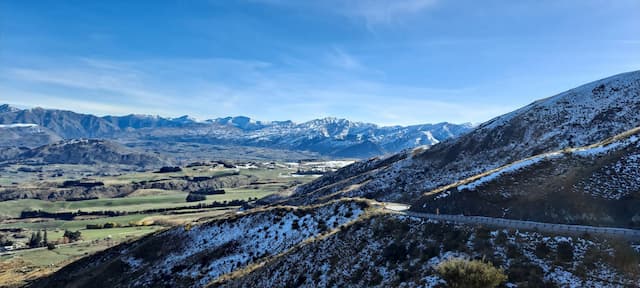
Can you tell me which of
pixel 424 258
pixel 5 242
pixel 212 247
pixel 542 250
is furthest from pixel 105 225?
pixel 542 250

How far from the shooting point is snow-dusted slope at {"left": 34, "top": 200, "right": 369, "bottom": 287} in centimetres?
5003

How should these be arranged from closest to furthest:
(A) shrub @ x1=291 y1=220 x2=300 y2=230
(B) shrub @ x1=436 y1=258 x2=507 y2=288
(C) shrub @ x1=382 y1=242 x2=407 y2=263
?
(B) shrub @ x1=436 y1=258 x2=507 y2=288, (C) shrub @ x1=382 y1=242 x2=407 y2=263, (A) shrub @ x1=291 y1=220 x2=300 y2=230

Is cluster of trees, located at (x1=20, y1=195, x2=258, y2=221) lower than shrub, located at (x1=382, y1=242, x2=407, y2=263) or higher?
lower

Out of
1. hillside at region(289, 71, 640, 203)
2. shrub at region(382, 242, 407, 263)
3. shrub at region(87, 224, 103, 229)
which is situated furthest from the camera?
shrub at region(87, 224, 103, 229)

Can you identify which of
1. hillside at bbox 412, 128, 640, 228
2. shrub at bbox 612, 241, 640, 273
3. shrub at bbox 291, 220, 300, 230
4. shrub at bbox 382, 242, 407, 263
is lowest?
shrub at bbox 291, 220, 300, 230

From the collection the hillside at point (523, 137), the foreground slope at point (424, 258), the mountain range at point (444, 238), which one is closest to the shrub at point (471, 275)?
the mountain range at point (444, 238)

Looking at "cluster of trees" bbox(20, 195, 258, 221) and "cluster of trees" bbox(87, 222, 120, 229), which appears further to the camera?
"cluster of trees" bbox(20, 195, 258, 221)

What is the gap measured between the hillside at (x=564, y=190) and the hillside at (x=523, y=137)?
3059cm

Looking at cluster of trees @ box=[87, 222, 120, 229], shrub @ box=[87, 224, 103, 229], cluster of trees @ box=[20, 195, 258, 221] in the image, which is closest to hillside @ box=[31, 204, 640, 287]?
cluster of trees @ box=[87, 222, 120, 229]

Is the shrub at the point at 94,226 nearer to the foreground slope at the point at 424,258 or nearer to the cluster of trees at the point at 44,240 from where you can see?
the cluster of trees at the point at 44,240

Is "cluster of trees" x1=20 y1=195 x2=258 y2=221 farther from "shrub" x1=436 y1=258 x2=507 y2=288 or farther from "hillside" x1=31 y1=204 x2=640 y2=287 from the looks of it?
"shrub" x1=436 y1=258 x2=507 y2=288

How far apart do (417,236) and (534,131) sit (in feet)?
203

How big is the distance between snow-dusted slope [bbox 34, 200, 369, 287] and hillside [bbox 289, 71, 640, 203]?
1260 inches

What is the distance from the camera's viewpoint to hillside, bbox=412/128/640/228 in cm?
3611
